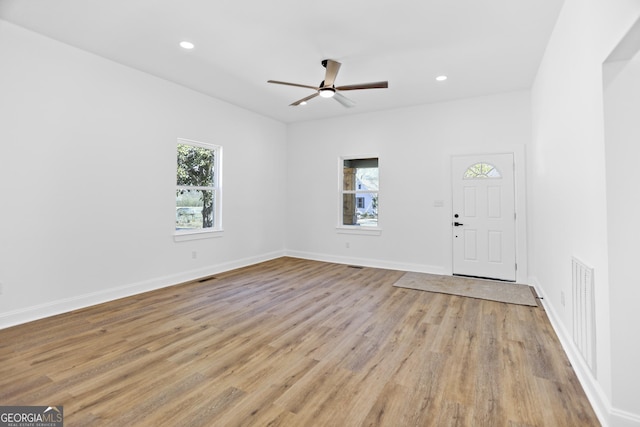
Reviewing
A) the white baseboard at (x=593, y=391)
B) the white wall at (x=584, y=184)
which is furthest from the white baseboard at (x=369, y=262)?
the white baseboard at (x=593, y=391)

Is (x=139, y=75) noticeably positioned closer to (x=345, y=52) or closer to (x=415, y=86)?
(x=345, y=52)

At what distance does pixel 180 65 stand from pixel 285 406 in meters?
4.08

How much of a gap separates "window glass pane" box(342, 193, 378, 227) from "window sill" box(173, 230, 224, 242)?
2554 mm

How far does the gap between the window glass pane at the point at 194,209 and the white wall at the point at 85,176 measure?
0.88ft

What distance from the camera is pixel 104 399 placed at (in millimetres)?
1892

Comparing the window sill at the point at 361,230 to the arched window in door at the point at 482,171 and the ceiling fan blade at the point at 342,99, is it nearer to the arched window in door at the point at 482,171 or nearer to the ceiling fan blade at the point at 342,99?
the arched window in door at the point at 482,171

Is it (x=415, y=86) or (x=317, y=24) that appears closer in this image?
(x=317, y=24)

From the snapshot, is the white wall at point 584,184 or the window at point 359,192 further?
the window at point 359,192

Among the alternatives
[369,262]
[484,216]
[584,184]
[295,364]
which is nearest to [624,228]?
[584,184]

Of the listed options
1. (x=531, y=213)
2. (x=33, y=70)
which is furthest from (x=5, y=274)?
(x=531, y=213)

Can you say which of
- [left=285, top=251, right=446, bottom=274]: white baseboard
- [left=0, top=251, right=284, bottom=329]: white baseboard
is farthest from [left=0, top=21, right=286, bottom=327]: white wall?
[left=285, top=251, right=446, bottom=274]: white baseboard

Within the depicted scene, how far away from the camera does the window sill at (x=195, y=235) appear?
15.1 ft
